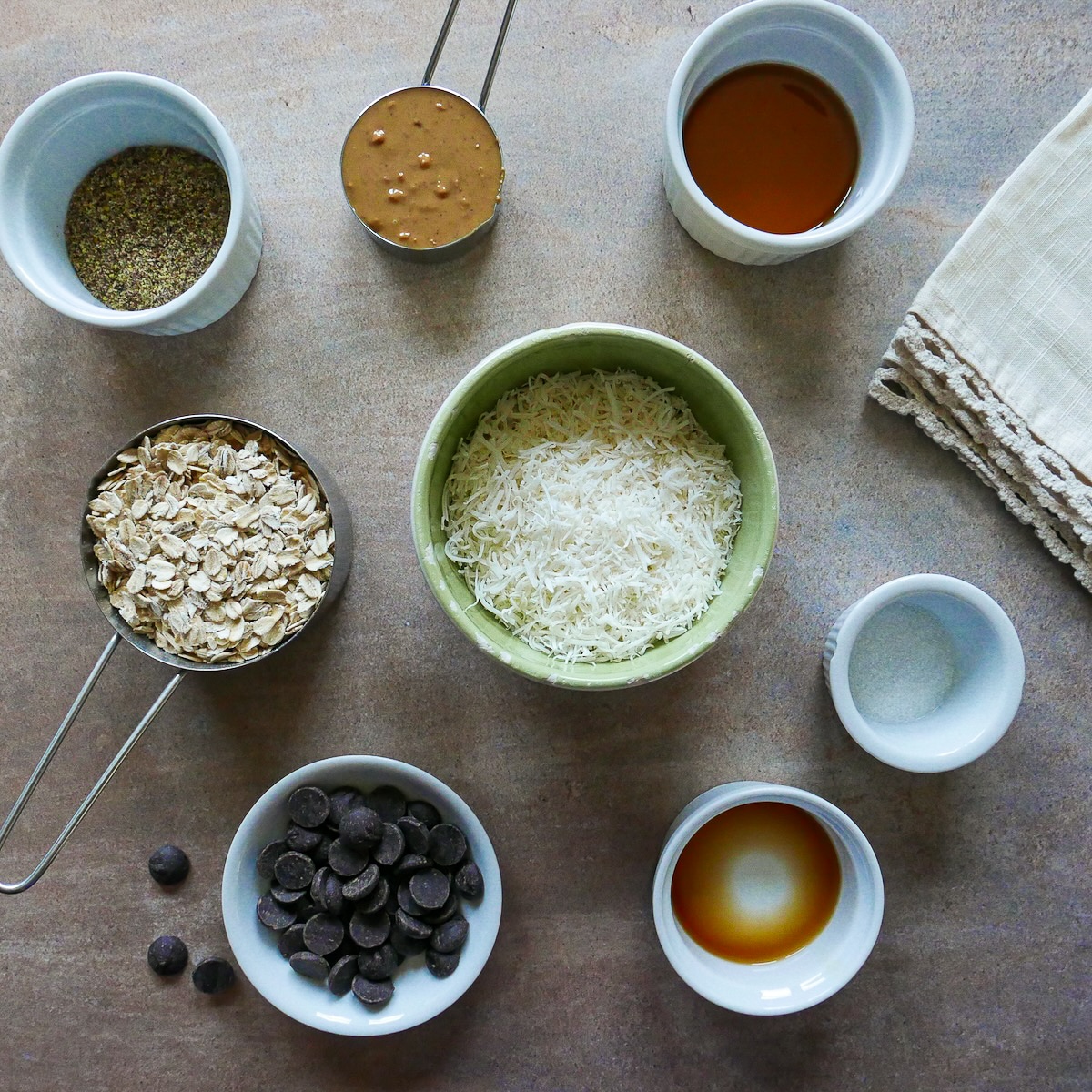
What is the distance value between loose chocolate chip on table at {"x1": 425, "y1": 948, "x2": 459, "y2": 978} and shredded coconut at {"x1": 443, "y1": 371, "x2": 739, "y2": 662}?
0.44 m

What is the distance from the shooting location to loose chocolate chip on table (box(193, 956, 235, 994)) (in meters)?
1.19

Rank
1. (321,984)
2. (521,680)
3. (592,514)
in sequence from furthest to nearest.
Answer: (521,680)
(321,984)
(592,514)

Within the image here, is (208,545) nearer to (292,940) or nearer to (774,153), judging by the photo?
(292,940)

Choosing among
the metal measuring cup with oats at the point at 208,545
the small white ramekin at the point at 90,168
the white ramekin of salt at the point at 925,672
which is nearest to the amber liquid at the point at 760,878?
the white ramekin of salt at the point at 925,672

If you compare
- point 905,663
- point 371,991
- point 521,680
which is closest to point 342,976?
point 371,991

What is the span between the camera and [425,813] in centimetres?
111

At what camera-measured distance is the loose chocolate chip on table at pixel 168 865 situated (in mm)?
1193

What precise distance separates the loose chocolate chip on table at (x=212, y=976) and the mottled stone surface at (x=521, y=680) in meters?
0.03

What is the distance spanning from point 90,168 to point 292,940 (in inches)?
43.3

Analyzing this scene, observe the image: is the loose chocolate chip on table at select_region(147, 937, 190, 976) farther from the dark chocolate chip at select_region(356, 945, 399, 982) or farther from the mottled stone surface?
the dark chocolate chip at select_region(356, 945, 399, 982)

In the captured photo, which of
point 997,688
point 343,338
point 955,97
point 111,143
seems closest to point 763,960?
point 997,688

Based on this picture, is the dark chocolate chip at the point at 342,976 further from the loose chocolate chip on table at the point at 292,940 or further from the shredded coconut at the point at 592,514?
the shredded coconut at the point at 592,514

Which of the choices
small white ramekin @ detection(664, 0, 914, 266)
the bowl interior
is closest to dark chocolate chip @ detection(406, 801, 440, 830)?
the bowl interior

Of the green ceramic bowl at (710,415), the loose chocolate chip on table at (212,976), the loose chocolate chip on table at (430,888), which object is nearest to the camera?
the green ceramic bowl at (710,415)
